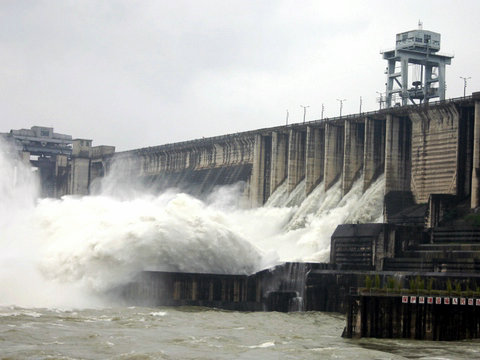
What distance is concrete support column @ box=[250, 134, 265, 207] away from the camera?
102 metres

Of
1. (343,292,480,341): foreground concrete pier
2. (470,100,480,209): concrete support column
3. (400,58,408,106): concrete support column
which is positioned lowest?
(343,292,480,341): foreground concrete pier

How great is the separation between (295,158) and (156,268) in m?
36.9

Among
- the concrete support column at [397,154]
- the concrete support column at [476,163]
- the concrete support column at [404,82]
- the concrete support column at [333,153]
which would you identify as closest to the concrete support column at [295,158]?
the concrete support column at [333,153]

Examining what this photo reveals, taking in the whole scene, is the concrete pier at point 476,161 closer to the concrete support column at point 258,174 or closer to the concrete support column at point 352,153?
the concrete support column at point 352,153

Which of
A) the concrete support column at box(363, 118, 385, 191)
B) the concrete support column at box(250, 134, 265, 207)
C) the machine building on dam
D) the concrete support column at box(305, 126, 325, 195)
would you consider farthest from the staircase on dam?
the concrete support column at box(250, 134, 265, 207)

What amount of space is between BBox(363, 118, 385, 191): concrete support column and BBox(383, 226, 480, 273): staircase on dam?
18.7 metres

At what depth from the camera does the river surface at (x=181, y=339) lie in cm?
3731

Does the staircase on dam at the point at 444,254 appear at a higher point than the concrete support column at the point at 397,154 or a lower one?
lower

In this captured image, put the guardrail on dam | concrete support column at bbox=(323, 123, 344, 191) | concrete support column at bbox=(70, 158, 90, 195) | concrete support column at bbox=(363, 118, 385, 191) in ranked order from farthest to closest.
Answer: concrete support column at bbox=(70, 158, 90, 195) < concrete support column at bbox=(323, 123, 344, 191) < concrete support column at bbox=(363, 118, 385, 191) < the guardrail on dam

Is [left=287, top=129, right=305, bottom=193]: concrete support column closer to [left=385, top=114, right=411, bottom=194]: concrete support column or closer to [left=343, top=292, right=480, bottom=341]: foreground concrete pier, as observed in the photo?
[left=385, top=114, right=411, bottom=194]: concrete support column

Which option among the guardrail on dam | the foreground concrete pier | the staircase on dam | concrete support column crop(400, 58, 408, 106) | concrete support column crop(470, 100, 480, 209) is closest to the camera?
the foreground concrete pier

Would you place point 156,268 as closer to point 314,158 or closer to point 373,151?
point 373,151

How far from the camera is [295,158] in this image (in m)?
97.6

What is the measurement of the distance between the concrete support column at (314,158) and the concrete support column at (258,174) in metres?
9.55
